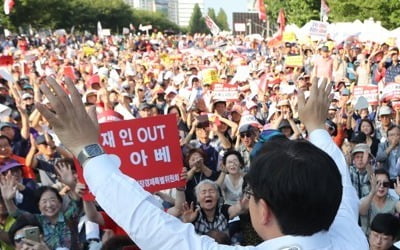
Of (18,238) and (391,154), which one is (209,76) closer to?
Answer: (391,154)

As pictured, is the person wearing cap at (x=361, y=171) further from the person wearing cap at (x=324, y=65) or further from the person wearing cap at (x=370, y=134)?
the person wearing cap at (x=324, y=65)

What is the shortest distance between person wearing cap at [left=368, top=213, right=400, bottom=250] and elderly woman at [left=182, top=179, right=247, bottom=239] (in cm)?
100

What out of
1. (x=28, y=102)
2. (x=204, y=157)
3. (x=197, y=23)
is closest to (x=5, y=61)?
(x=28, y=102)

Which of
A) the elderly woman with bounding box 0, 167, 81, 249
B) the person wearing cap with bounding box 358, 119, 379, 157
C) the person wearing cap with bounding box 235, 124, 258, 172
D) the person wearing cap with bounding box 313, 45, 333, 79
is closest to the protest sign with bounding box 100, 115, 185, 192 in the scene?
the elderly woman with bounding box 0, 167, 81, 249

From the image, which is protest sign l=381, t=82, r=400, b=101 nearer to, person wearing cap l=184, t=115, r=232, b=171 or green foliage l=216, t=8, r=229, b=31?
person wearing cap l=184, t=115, r=232, b=171

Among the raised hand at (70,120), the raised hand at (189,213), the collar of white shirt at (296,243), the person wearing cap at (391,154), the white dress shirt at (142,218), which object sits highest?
the raised hand at (70,120)

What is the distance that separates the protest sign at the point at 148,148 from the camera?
452cm

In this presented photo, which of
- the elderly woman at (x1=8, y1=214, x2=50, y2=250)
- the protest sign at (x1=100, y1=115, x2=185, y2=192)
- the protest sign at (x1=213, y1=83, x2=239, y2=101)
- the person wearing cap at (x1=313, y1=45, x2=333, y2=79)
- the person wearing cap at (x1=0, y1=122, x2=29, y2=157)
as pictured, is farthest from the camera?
the person wearing cap at (x1=313, y1=45, x2=333, y2=79)

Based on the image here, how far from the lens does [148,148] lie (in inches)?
186

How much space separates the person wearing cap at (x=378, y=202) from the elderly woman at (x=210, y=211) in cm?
110

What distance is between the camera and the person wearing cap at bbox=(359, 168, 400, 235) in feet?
18.1

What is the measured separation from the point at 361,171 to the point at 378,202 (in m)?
0.67

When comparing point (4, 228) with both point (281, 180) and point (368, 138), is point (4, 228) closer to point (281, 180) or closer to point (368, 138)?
point (281, 180)

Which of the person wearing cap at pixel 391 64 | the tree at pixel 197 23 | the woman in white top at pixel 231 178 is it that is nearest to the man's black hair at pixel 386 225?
the woman in white top at pixel 231 178
